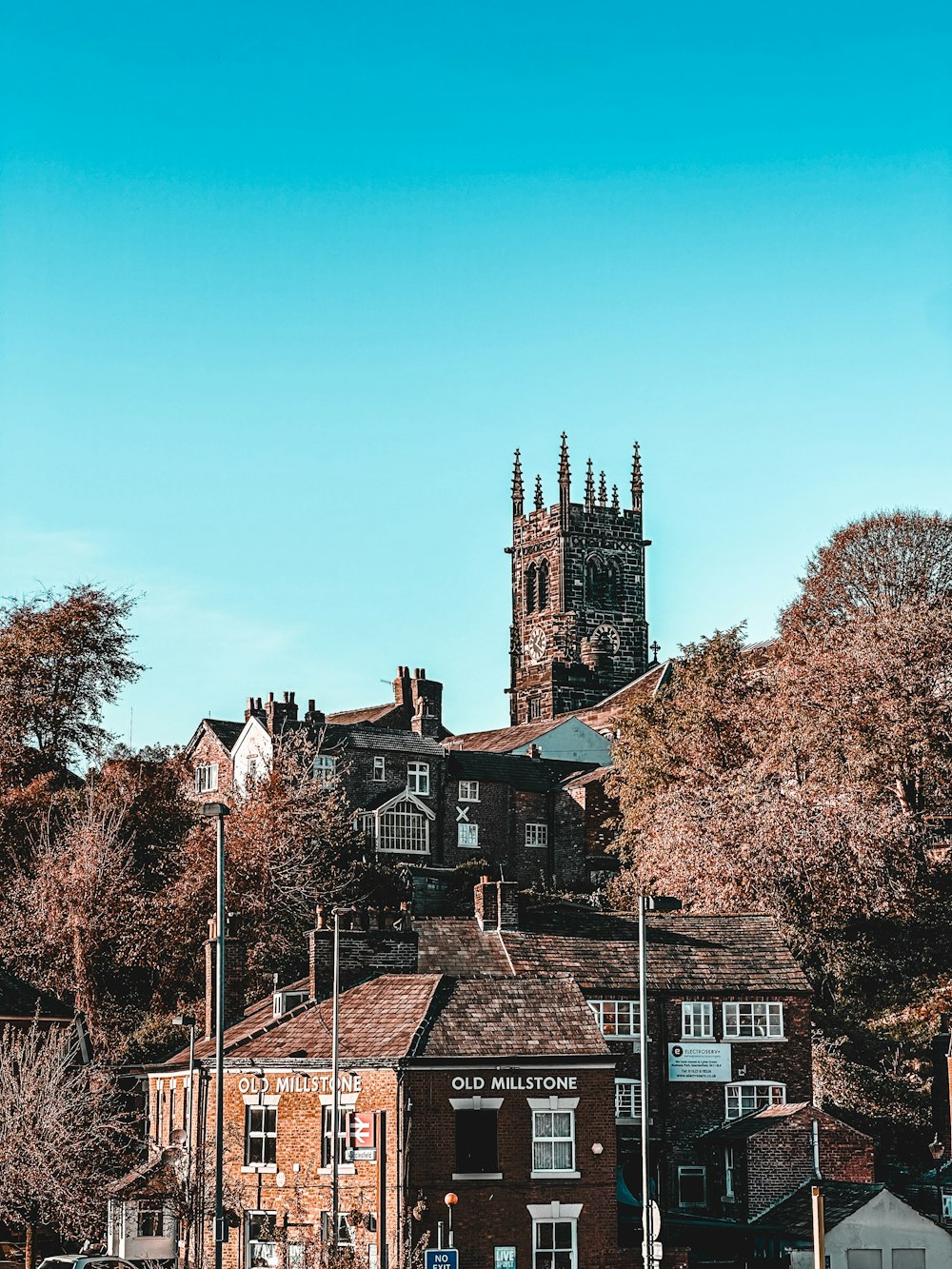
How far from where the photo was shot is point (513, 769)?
96562 mm

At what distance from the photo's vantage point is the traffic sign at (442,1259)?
130ft

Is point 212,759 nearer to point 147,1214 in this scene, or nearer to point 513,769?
point 513,769

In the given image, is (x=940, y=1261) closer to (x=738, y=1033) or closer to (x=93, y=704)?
(x=738, y=1033)

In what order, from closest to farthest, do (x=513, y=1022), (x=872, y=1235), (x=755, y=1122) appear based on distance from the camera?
(x=513, y=1022) → (x=872, y=1235) → (x=755, y=1122)

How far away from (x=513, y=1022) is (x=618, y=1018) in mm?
8864

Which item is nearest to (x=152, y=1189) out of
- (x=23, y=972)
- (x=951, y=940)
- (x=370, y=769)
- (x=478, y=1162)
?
(x=478, y=1162)

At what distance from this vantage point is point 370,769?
8994 centimetres

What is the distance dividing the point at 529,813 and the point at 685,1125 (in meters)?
44.2

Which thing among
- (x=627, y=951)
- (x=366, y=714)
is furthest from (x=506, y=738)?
(x=627, y=951)

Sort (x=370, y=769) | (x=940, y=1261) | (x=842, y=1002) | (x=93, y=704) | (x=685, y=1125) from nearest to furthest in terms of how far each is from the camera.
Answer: (x=940, y=1261), (x=685, y=1125), (x=842, y=1002), (x=93, y=704), (x=370, y=769)

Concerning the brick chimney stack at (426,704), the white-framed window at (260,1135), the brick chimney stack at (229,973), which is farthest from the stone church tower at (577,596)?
the white-framed window at (260,1135)

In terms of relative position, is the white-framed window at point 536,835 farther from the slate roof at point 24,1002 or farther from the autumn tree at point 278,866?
the slate roof at point 24,1002

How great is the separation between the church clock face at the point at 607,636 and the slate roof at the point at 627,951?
8315 centimetres

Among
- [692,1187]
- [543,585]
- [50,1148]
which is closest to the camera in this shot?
[50,1148]
